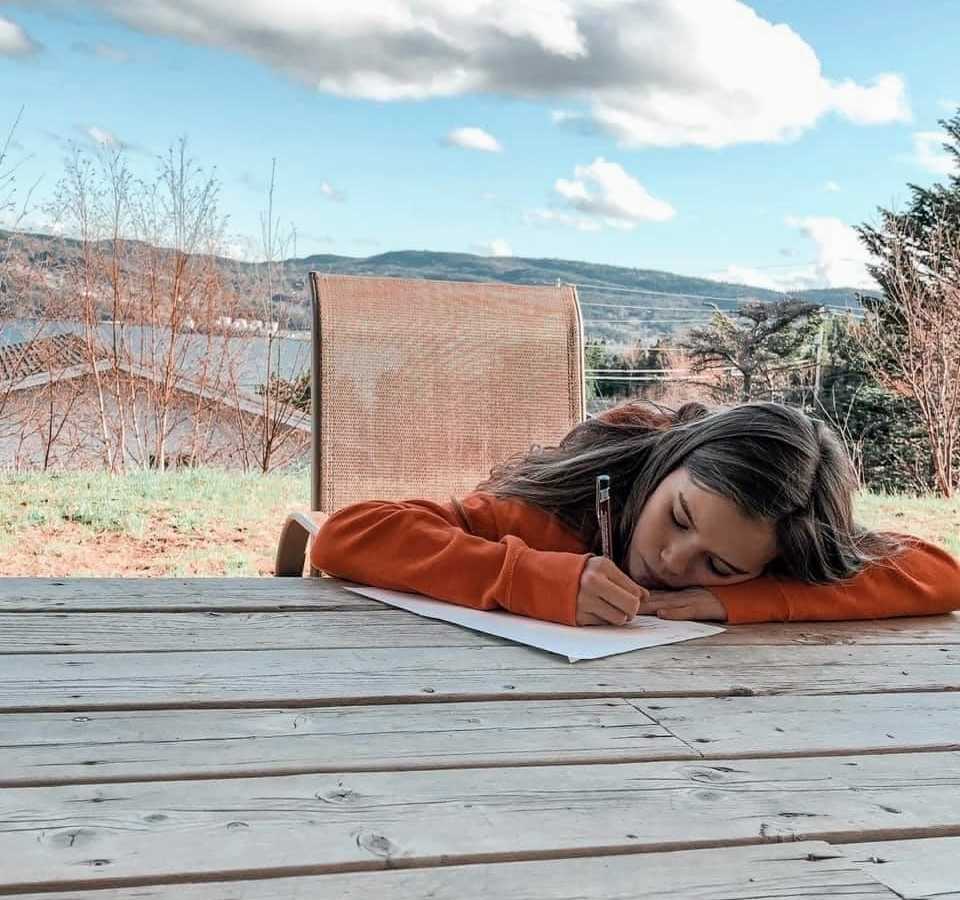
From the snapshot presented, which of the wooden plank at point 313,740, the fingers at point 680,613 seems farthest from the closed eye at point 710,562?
the wooden plank at point 313,740

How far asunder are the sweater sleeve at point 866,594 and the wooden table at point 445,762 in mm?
108

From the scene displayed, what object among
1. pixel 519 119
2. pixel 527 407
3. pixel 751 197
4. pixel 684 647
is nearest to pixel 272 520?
pixel 527 407

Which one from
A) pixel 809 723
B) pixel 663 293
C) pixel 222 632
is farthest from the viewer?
pixel 663 293

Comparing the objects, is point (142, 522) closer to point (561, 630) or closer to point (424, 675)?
point (561, 630)

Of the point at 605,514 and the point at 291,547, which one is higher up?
the point at 605,514

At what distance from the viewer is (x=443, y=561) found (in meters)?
1.37

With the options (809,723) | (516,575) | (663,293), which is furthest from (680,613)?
(663,293)

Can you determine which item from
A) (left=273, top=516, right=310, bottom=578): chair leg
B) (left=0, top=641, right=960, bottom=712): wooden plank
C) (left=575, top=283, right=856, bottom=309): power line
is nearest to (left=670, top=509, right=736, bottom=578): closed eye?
(left=0, top=641, right=960, bottom=712): wooden plank

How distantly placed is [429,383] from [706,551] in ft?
3.44

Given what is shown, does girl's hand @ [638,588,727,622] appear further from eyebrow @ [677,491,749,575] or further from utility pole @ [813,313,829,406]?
utility pole @ [813,313,829,406]

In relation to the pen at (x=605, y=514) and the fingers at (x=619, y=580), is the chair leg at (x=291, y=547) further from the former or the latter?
the fingers at (x=619, y=580)

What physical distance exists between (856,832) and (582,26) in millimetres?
9965

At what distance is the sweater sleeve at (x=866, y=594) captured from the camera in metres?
1.37

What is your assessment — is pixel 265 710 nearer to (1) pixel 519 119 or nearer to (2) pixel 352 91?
(2) pixel 352 91
